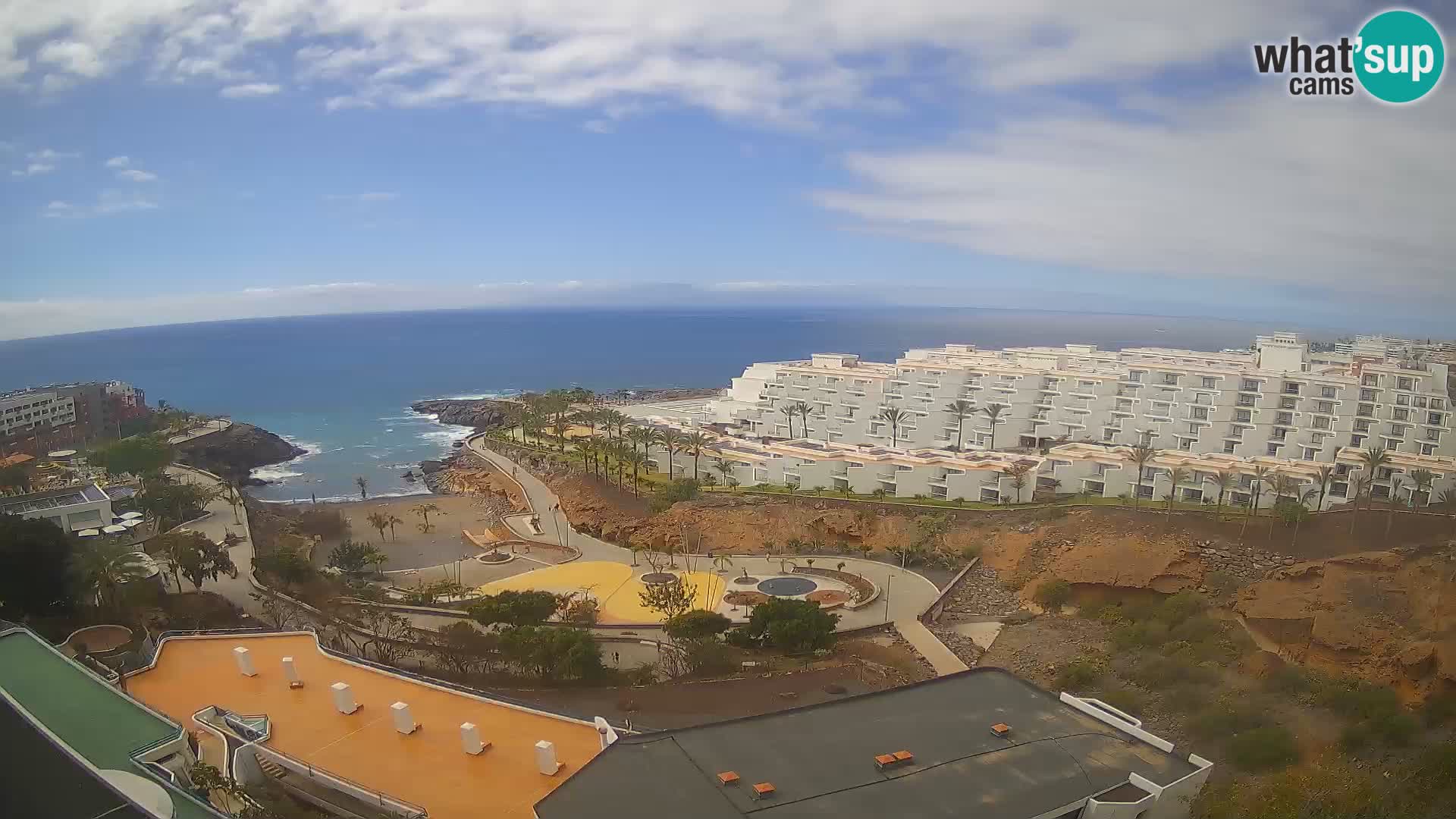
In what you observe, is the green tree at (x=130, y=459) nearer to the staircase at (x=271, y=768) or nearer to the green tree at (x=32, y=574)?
the green tree at (x=32, y=574)

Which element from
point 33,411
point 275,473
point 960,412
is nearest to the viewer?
point 960,412

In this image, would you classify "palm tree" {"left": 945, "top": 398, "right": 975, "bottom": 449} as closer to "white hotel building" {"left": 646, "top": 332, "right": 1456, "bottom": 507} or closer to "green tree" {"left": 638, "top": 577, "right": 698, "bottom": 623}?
"white hotel building" {"left": 646, "top": 332, "right": 1456, "bottom": 507}

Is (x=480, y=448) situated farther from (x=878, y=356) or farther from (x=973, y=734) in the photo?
(x=878, y=356)

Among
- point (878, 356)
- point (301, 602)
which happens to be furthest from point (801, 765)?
point (878, 356)

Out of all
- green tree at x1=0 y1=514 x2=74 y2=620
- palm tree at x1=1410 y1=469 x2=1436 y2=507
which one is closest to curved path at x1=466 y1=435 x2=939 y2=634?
green tree at x1=0 y1=514 x2=74 y2=620

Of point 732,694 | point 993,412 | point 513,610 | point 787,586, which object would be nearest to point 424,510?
point 513,610

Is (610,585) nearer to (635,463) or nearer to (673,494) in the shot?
(673,494)

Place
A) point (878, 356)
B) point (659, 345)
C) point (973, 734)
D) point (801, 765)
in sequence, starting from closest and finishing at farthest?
1. point (801, 765)
2. point (973, 734)
3. point (878, 356)
4. point (659, 345)
